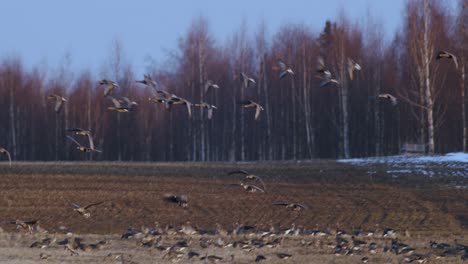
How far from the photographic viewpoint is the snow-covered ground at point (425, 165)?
111 ft

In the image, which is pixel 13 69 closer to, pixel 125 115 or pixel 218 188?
pixel 125 115

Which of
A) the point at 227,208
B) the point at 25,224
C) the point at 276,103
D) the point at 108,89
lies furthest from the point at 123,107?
the point at 276,103

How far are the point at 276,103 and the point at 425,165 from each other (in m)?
28.5

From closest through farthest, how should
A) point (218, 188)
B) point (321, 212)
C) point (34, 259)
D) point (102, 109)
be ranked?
point (34, 259), point (321, 212), point (218, 188), point (102, 109)

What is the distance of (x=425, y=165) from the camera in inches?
1396

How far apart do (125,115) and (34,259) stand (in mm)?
53540

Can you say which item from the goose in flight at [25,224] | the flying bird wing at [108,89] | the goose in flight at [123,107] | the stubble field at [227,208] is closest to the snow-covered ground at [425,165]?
the stubble field at [227,208]

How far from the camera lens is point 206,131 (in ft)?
209

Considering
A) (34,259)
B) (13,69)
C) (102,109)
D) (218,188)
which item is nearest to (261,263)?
(34,259)

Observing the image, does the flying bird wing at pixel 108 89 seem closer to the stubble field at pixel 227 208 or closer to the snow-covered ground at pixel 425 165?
the stubble field at pixel 227 208

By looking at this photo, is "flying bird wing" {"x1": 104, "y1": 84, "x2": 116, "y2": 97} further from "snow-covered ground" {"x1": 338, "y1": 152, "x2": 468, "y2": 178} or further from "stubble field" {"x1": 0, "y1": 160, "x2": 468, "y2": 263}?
"snow-covered ground" {"x1": 338, "y1": 152, "x2": 468, "y2": 178}

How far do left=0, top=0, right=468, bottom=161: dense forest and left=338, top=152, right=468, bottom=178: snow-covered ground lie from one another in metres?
8.38

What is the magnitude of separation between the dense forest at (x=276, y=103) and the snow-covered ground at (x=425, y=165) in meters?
8.38

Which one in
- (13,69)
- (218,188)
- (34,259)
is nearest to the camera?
(34,259)
